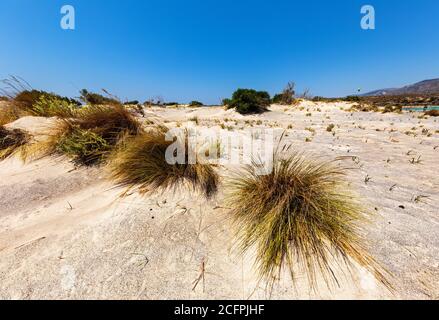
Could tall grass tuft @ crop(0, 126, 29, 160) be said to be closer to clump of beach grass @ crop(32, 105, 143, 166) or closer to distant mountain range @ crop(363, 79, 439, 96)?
clump of beach grass @ crop(32, 105, 143, 166)

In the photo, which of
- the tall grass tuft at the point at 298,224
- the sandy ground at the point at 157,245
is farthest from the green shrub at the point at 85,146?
the tall grass tuft at the point at 298,224

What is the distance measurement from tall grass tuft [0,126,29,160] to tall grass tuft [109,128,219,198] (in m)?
2.51

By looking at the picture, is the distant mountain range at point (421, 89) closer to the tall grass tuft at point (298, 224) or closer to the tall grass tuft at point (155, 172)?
the tall grass tuft at point (298, 224)

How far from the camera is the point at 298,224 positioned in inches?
65.4

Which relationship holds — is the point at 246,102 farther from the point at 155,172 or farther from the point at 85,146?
the point at 155,172

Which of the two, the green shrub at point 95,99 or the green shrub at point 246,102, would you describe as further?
the green shrub at point 246,102

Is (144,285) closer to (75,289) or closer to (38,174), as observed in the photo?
(75,289)

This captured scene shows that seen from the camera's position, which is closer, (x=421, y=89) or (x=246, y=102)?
(x=246, y=102)

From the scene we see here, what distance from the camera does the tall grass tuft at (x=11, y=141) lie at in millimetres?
3717

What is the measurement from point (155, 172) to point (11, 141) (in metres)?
3.53

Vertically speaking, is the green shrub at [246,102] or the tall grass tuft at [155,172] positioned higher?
the green shrub at [246,102]

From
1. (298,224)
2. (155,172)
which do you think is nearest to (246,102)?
(155,172)

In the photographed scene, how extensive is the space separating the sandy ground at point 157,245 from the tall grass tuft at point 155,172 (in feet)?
0.55

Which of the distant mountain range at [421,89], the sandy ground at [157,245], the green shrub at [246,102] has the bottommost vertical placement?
the sandy ground at [157,245]
